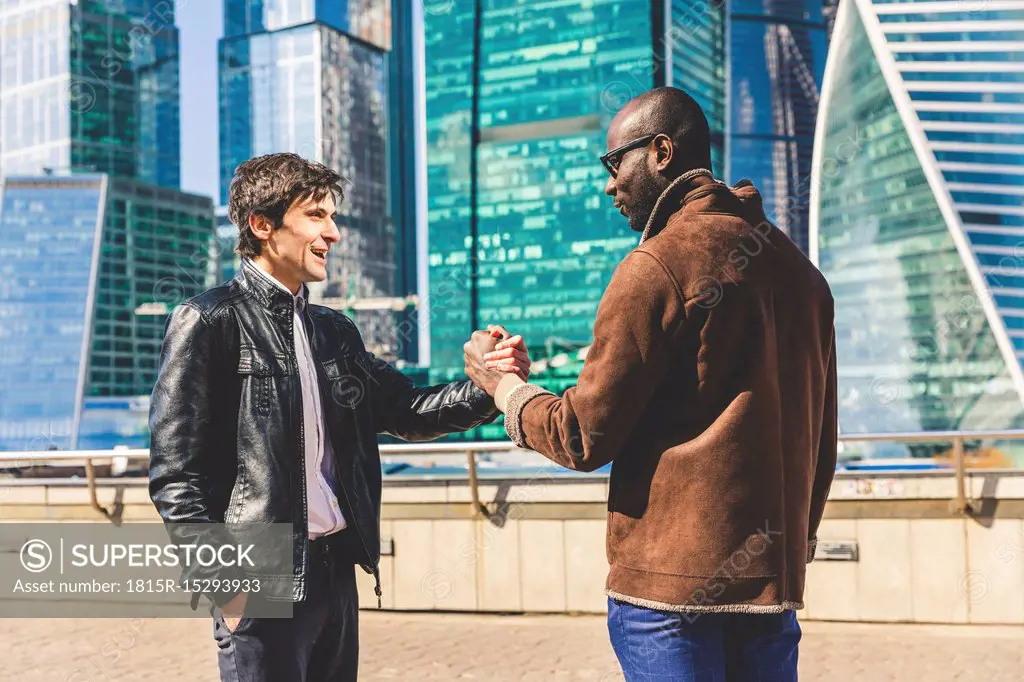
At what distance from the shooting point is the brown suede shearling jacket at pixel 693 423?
1918mm

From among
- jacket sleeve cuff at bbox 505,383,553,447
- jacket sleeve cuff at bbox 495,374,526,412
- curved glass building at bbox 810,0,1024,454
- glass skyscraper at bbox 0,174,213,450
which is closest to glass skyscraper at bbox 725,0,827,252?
curved glass building at bbox 810,0,1024,454

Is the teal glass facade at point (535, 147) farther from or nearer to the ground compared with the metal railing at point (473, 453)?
farther from the ground

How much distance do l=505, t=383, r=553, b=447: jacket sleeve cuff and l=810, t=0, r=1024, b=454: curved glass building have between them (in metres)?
66.2

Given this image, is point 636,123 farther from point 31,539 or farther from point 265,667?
point 31,539

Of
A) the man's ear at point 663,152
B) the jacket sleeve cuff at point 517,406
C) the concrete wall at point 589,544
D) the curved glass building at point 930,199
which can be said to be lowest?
the concrete wall at point 589,544

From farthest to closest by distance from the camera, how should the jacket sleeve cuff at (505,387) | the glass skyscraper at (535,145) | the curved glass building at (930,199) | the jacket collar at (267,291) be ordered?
1. the glass skyscraper at (535,145)
2. the curved glass building at (930,199)
3. the jacket collar at (267,291)
4. the jacket sleeve cuff at (505,387)

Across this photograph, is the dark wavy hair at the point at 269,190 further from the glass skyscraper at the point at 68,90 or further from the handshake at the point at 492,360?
the glass skyscraper at the point at 68,90

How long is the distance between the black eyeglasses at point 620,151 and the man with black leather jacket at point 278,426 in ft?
1.83

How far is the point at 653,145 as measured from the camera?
2.08 m

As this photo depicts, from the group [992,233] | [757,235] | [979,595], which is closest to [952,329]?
[992,233]

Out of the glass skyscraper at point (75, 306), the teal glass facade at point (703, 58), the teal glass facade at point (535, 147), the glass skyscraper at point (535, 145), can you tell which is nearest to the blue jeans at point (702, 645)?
the glass skyscraper at point (535, 145)

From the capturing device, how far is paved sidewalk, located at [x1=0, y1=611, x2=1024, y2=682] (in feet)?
19.1

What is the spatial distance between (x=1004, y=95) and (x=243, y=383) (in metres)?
80.0

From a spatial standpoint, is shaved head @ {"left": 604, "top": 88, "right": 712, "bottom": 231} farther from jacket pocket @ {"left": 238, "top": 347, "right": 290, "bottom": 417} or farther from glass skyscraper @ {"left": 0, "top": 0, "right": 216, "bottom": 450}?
glass skyscraper @ {"left": 0, "top": 0, "right": 216, "bottom": 450}
